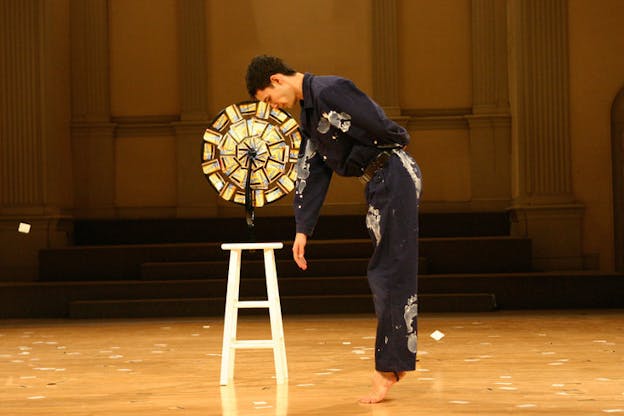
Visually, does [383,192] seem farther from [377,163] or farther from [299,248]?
[299,248]

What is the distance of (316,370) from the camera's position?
4.29m

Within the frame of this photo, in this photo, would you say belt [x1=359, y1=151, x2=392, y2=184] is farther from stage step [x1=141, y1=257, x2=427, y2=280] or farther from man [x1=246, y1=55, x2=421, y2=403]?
stage step [x1=141, y1=257, x2=427, y2=280]

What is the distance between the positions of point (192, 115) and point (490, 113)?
267cm

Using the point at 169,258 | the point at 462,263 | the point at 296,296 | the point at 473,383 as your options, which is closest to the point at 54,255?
the point at 169,258

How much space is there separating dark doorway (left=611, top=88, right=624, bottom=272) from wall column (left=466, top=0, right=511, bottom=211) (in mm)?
920

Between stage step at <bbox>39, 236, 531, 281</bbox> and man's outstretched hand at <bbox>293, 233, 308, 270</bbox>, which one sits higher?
man's outstretched hand at <bbox>293, 233, 308, 270</bbox>

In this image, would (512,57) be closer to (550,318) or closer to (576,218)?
(576,218)

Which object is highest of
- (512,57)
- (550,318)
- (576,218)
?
(512,57)

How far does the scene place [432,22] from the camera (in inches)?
359

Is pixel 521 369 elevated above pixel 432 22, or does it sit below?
below

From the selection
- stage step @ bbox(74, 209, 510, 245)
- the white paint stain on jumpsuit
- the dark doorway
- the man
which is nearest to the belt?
the man

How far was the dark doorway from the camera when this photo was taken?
8.49 metres

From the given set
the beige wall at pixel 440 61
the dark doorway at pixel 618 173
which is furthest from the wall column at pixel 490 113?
the dark doorway at pixel 618 173

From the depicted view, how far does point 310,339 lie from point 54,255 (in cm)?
325
